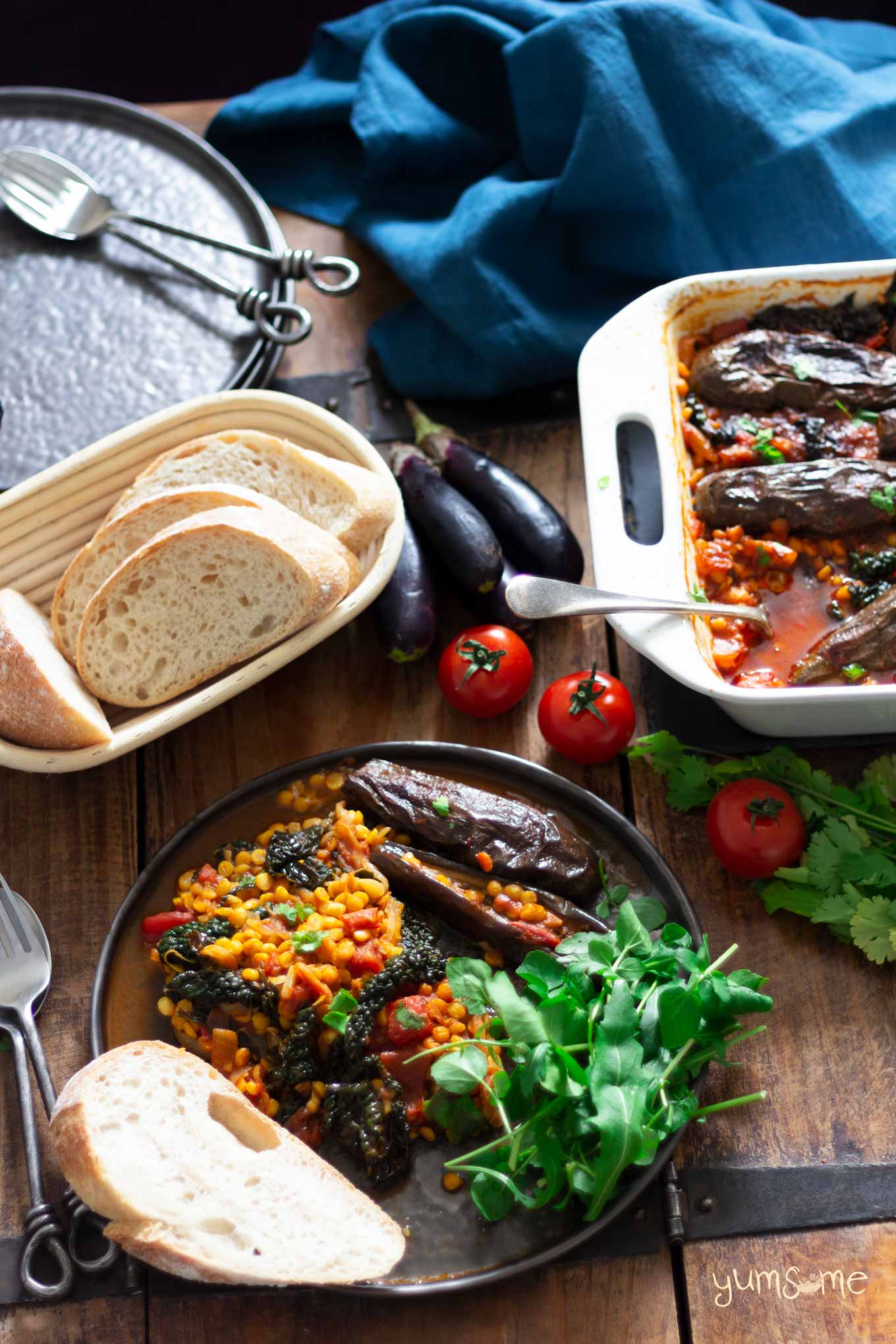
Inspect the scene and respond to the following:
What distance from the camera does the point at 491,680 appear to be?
10.1 ft

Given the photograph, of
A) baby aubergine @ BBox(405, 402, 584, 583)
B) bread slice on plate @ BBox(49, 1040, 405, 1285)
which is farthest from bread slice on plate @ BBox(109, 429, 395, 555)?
bread slice on plate @ BBox(49, 1040, 405, 1285)

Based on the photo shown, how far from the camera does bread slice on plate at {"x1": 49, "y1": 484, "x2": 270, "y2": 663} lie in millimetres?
2938

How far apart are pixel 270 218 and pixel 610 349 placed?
127cm

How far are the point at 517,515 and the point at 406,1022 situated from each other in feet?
4.57

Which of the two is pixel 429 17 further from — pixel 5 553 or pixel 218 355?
pixel 5 553

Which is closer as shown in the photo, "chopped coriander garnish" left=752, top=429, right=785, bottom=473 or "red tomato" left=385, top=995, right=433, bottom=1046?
"red tomato" left=385, top=995, right=433, bottom=1046

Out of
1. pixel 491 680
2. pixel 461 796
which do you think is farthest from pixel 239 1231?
pixel 491 680

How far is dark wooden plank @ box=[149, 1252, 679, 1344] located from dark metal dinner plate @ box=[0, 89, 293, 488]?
219 cm

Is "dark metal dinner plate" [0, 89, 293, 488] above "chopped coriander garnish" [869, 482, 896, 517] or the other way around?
above

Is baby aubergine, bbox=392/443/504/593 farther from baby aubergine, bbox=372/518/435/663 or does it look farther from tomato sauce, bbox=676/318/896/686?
tomato sauce, bbox=676/318/896/686

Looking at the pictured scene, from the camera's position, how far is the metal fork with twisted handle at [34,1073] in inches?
101

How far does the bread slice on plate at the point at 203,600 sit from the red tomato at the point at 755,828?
1068 millimetres

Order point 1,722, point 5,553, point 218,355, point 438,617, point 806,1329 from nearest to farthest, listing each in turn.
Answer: point 806,1329 → point 1,722 → point 5,553 → point 438,617 → point 218,355

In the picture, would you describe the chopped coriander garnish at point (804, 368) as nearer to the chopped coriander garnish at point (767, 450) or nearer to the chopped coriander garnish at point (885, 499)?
the chopped coriander garnish at point (767, 450)
